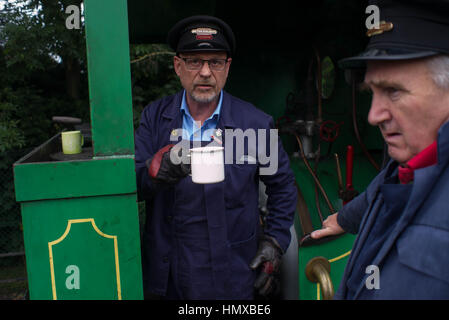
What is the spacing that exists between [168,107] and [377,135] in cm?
254

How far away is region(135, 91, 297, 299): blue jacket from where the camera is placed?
83.0 inches

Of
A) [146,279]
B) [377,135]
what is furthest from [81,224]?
[377,135]

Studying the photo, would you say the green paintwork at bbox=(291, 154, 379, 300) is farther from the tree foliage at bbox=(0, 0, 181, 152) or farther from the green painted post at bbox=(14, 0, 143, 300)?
the tree foliage at bbox=(0, 0, 181, 152)

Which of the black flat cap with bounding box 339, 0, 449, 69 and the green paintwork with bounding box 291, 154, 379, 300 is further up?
the black flat cap with bounding box 339, 0, 449, 69

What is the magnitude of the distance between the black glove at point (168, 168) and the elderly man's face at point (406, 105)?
964 millimetres

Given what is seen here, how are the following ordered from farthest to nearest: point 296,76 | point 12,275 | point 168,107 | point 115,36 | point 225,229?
1. point 12,275
2. point 296,76
3. point 168,107
4. point 225,229
5. point 115,36

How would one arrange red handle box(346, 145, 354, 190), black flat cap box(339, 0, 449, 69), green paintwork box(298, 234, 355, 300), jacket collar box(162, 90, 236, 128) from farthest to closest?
red handle box(346, 145, 354, 190) < green paintwork box(298, 234, 355, 300) < jacket collar box(162, 90, 236, 128) < black flat cap box(339, 0, 449, 69)

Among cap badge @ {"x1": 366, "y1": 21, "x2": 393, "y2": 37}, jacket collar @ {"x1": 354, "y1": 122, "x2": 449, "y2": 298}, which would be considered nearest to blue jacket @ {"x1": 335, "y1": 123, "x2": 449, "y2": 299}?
jacket collar @ {"x1": 354, "y1": 122, "x2": 449, "y2": 298}

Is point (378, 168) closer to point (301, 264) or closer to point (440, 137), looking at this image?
point (301, 264)

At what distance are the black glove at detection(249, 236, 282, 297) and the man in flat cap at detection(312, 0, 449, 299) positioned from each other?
3.27 feet

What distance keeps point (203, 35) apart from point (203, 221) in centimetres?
105

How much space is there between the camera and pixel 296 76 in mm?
4191

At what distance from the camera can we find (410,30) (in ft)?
3.61

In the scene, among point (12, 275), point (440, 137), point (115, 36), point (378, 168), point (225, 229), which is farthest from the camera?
point (12, 275)
